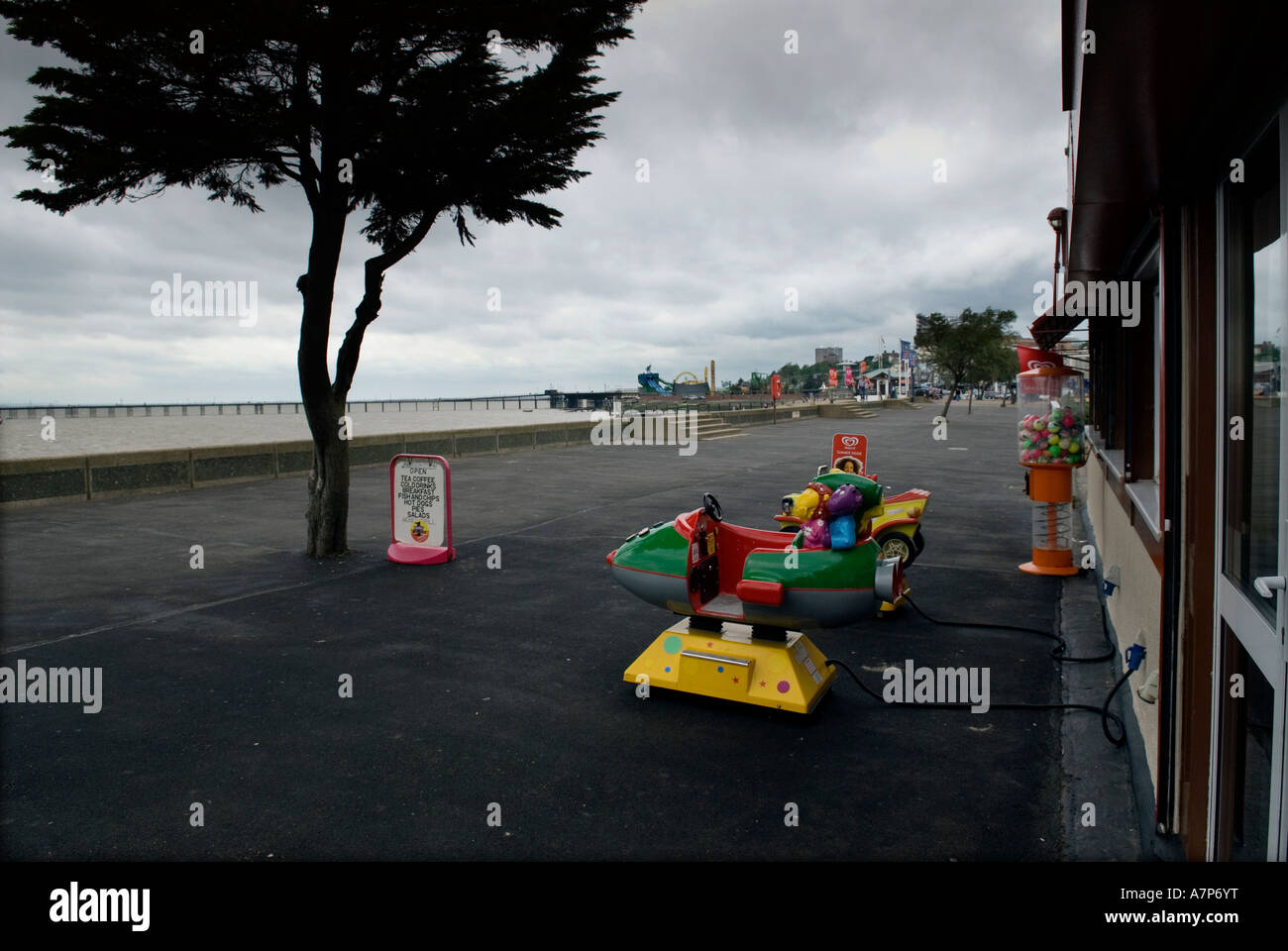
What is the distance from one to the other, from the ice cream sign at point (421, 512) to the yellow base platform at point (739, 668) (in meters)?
4.71

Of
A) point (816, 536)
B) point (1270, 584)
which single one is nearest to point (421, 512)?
point (816, 536)

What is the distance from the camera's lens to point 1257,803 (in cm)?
284

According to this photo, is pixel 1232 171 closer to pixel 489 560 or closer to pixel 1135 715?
pixel 1135 715

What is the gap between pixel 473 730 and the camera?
4.77 m

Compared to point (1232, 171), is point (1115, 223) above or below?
above

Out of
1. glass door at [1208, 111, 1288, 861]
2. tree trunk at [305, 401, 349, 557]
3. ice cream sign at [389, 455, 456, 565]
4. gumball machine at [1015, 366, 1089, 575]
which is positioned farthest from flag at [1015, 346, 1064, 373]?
tree trunk at [305, 401, 349, 557]

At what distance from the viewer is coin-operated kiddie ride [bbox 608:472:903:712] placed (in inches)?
189

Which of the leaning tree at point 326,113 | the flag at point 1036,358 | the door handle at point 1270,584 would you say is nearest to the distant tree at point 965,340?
the flag at point 1036,358

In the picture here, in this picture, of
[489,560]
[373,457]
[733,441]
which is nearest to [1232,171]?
[489,560]

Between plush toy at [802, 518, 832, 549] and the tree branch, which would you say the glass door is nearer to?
plush toy at [802, 518, 832, 549]

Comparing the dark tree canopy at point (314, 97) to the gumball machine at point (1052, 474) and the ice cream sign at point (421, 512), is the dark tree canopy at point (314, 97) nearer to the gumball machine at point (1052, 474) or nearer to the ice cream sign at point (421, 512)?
the ice cream sign at point (421, 512)

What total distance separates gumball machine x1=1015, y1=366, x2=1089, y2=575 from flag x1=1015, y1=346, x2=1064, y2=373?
0.56 metres

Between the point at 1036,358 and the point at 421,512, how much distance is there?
767cm
